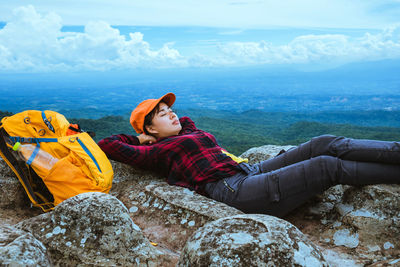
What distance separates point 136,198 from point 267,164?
277cm

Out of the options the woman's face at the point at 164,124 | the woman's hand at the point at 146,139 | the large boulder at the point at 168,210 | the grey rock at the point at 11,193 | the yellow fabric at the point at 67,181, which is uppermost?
the woman's face at the point at 164,124

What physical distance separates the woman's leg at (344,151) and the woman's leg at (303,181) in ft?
0.53

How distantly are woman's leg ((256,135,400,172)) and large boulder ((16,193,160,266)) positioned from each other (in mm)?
3248

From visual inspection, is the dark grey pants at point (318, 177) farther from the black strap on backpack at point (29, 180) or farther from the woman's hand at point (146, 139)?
the black strap on backpack at point (29, 180)

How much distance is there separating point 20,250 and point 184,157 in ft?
10.8

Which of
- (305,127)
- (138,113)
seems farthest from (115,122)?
(138,113)

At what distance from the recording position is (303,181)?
196 inches

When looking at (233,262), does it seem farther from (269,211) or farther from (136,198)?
(136,198)

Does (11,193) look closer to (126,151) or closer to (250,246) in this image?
(126,151)

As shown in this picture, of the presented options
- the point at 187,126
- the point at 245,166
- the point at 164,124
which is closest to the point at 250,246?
the point at 245,166

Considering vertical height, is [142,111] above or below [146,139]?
above

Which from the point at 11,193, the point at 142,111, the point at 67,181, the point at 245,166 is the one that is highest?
the point at 142,111

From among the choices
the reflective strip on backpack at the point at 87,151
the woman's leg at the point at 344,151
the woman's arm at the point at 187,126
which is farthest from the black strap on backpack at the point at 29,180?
the woman's leg at the point at 344,151

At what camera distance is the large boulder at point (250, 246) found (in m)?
2.88
